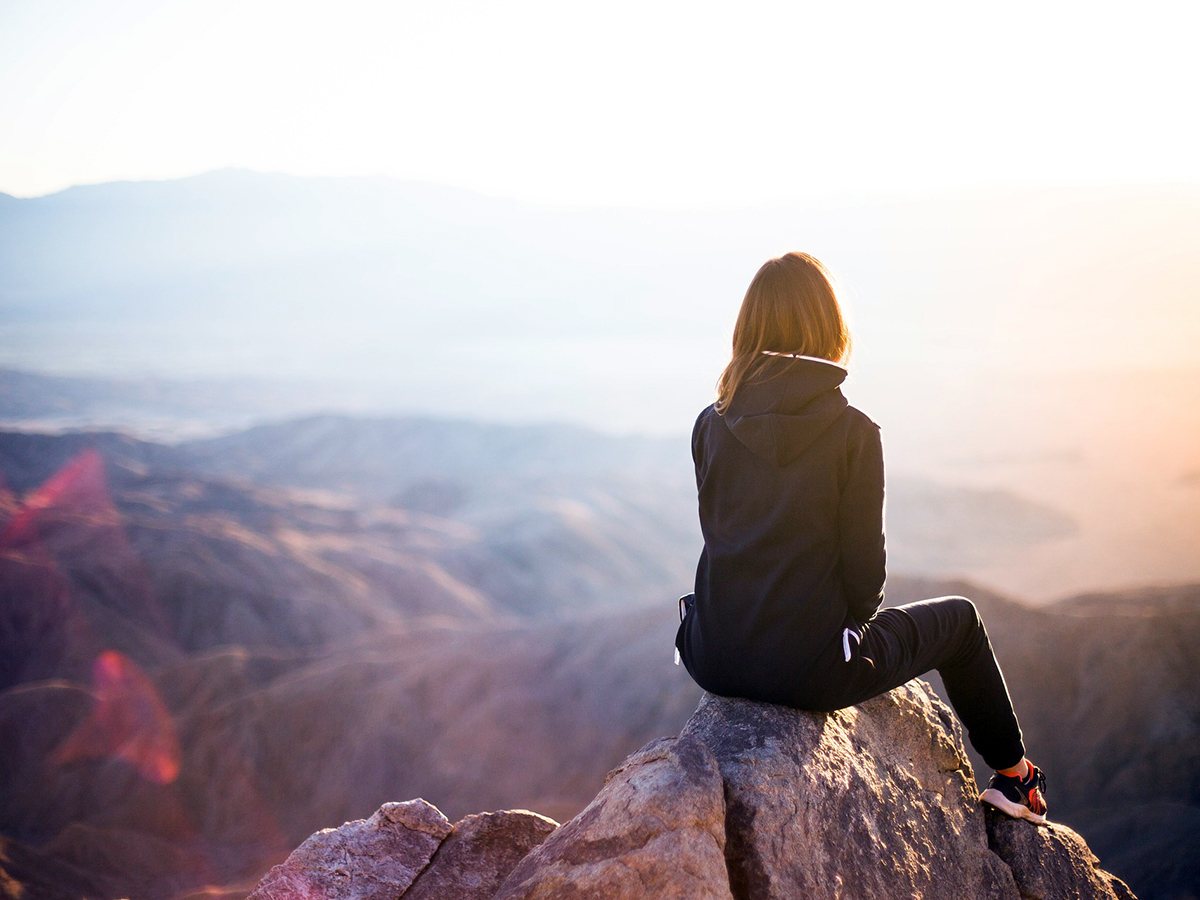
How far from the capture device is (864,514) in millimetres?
2900

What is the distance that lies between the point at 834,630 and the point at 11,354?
150728mm

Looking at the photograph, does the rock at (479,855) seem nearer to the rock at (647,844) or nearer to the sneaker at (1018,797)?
the rock at (647,844)

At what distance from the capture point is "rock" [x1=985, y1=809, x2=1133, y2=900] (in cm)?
363

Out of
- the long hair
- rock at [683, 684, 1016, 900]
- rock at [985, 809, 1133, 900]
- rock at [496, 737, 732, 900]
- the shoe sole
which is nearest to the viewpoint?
rock at [496, 737, 732, 900]

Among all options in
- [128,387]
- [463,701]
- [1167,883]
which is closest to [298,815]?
[463,701]

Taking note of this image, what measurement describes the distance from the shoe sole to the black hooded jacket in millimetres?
1372

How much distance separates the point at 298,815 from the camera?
18.4 metres

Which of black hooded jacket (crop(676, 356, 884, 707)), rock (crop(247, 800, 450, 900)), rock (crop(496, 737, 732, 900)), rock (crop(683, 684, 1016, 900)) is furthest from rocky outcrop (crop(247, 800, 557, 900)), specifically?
black hooded jacket (crop(676, 356, 884, 707))

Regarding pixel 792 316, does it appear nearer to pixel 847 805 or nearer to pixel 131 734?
pixel 847 805

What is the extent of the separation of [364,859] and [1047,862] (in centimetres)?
297

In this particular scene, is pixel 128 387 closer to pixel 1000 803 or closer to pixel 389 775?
pixel 389 775

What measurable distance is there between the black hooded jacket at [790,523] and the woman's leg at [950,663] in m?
0.20

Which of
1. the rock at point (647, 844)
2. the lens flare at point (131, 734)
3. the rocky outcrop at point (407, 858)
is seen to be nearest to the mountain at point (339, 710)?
the lens flare at point (131, 734)

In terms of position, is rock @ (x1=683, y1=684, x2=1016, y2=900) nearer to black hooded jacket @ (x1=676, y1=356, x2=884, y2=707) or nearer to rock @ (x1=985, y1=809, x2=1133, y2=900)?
rock @ (x1=985, y1=809, x2=1133, y2=900)
